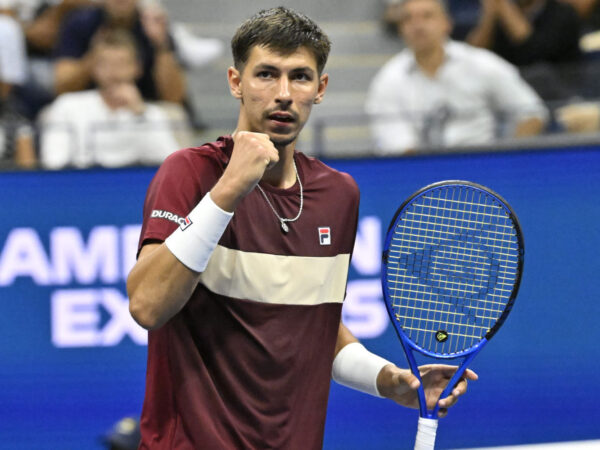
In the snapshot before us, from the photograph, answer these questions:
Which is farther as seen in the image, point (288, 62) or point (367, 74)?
point (367, 74)

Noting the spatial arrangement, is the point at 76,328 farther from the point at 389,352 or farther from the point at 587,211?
the point at 587,211

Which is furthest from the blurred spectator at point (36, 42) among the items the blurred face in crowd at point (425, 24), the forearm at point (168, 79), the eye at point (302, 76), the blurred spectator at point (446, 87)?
the eye at point (302, 76)

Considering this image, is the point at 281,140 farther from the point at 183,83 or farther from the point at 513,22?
the point at 513,22

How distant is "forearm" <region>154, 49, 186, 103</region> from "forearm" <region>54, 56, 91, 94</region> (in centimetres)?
44

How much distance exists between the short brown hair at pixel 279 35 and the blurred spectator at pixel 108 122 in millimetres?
2785

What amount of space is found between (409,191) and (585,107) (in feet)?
4.01

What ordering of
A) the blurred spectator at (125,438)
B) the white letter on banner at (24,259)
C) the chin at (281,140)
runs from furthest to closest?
the white letter on banner at (24,259), the blurred spectator at (125,438), the chin at (281,140)

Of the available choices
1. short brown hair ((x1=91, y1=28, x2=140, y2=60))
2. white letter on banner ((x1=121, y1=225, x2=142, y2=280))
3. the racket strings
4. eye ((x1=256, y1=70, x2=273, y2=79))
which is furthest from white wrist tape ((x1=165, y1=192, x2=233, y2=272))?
short brown hair ((x1=91, y1=28, x2=140, y2=60))

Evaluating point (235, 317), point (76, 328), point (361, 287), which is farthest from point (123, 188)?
point (235, 317)

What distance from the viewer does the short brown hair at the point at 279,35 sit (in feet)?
8.77

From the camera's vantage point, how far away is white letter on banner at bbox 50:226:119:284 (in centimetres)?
525

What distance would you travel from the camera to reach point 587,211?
555 centimetres

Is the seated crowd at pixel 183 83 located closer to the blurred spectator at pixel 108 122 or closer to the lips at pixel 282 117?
the blurred spectator at pixel 108 122

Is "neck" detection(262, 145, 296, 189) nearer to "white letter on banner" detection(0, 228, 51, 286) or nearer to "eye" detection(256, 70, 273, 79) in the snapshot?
"eye" detection(256, 70, 273, 79)
